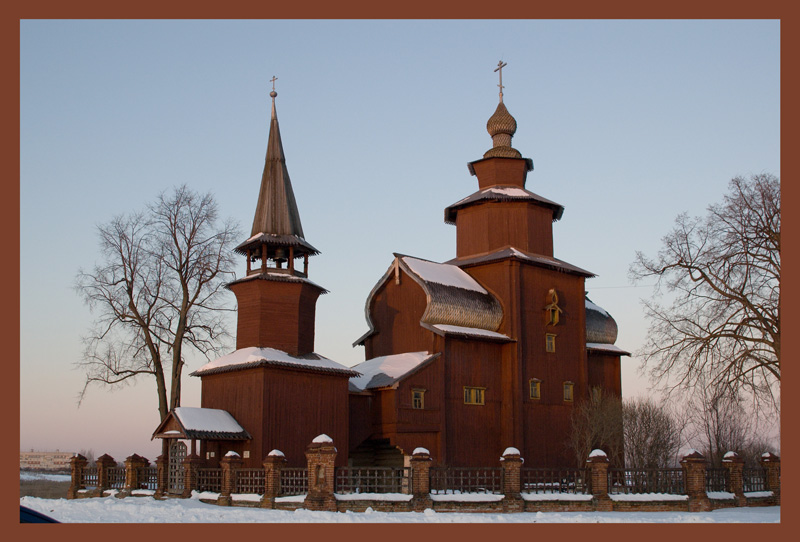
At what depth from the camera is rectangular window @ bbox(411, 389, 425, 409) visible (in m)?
32.4

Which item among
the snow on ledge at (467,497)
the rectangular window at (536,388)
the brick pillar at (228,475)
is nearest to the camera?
the snow on ledge at (467,497)

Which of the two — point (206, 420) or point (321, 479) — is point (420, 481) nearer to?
point (321, 479)

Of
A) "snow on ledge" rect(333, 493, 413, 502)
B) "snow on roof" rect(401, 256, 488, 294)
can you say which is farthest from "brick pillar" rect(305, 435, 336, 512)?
"snow on roof" rect(401, 256, 488, 294)

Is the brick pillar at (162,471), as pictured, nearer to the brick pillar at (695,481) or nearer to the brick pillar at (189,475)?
the brick pillar at (189,475)

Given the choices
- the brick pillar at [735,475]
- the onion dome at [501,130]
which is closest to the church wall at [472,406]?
Result: the brick pillar at [735,475]

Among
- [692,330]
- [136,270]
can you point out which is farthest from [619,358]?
[136,270]

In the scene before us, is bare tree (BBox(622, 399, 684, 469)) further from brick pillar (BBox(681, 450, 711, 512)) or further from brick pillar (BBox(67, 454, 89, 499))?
brick pillar (BBox(67, 454, 89, 499))

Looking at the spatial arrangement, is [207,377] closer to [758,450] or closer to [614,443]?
[614,443]

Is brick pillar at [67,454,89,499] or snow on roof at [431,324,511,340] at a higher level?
snow on roof at [431,324,511,340]

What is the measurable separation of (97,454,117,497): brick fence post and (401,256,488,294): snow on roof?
1387 centimetres

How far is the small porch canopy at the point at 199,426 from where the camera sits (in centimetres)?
2839

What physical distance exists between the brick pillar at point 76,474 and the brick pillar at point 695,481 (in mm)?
21860

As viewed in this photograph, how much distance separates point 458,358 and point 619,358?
1144 centimetres

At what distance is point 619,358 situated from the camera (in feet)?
137
